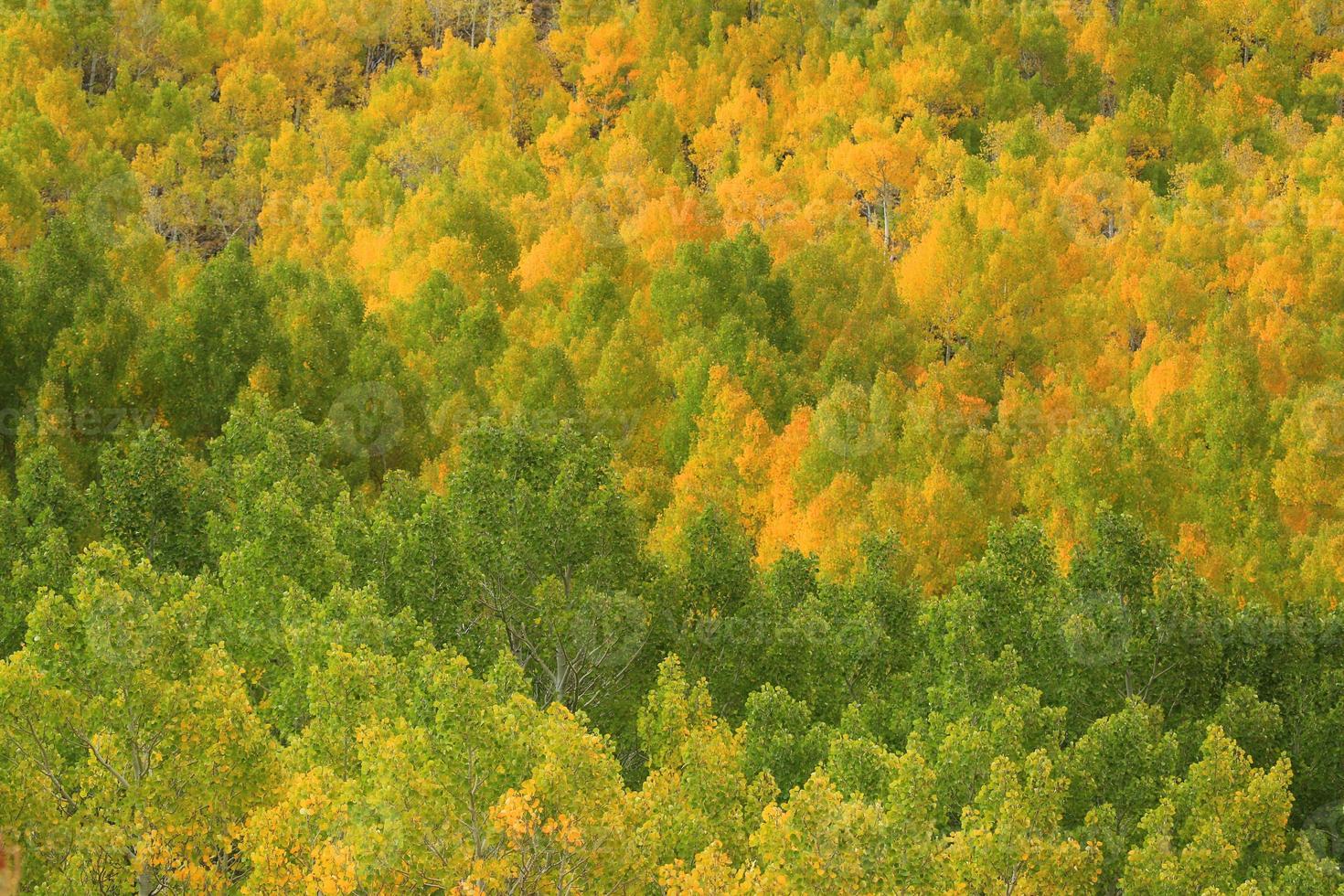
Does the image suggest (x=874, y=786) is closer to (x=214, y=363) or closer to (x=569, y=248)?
(x=214, y=363)

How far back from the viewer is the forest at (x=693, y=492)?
28.2 metres

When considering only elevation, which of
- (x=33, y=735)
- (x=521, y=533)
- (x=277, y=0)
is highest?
(x=33, y=735)

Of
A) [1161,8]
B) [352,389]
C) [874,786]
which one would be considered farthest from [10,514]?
[1161,8]

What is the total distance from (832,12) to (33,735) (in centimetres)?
13457

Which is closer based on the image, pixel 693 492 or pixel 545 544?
pixel 545 544

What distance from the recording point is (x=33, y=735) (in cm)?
2761

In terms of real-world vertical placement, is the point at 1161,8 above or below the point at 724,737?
below

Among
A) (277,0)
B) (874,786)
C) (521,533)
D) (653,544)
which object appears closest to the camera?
(874,786)

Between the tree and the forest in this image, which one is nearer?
the forest

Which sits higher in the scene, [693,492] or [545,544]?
[545,544]

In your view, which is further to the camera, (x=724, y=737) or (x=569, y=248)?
(x=569, y=248)

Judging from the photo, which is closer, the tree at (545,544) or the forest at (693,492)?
the forest at (693,492)

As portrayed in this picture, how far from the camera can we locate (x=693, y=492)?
62.3 metres

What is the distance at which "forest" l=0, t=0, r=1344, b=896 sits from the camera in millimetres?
28234
